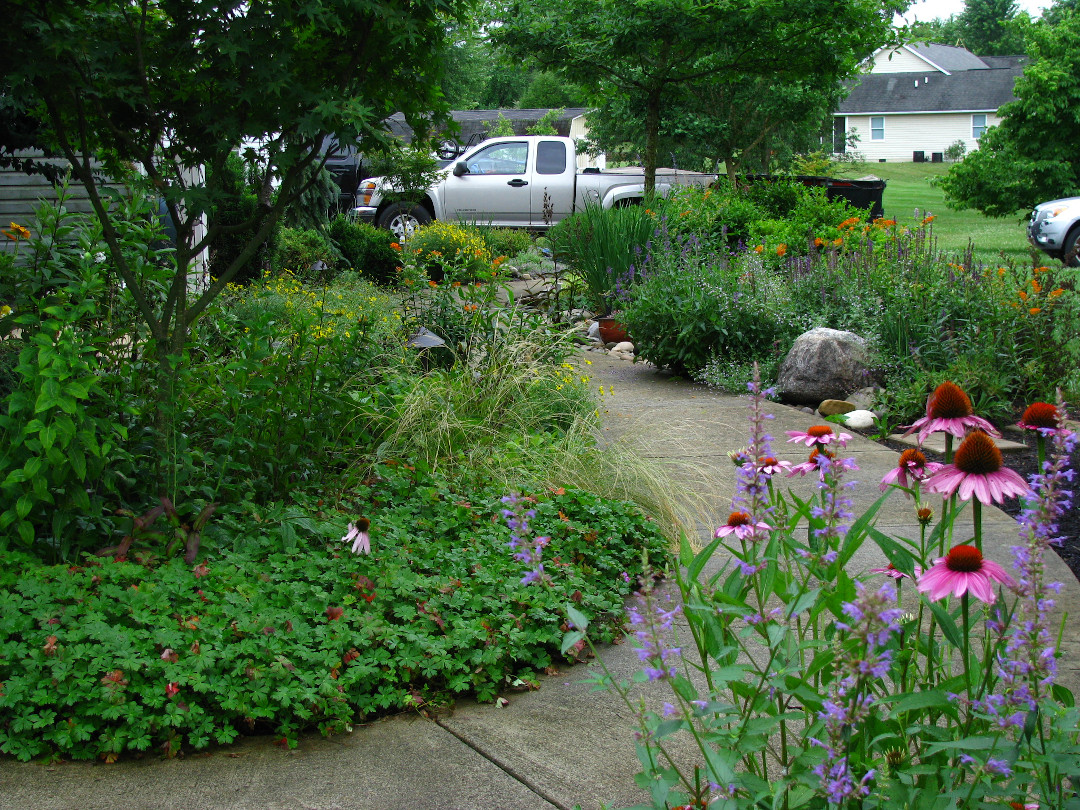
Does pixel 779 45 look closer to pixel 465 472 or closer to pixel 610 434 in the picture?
pixel 610 434

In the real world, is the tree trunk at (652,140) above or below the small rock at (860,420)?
above

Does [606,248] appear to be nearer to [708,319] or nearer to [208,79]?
[708,319]

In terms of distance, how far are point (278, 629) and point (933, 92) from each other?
59.3 meters

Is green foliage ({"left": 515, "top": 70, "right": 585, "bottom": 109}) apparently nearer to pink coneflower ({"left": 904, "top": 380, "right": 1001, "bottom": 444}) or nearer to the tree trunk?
the tree trunk

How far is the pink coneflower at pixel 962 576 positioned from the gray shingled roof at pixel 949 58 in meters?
61.9

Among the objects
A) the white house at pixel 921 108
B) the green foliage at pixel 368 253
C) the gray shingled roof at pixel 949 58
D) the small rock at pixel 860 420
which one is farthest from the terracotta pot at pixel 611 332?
the gray shingled roof at pixel 949 58

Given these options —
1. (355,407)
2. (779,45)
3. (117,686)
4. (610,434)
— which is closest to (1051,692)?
(117,686)

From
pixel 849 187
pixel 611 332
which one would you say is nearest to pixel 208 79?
pixel 611 332

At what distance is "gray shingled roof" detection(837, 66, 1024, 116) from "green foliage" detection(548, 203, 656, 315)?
45978mm

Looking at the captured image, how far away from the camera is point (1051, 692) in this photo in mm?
1610

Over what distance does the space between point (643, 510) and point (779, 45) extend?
453 inches

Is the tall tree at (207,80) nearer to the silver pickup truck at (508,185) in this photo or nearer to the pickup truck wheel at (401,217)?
the pickup truck wheel at (401,217)

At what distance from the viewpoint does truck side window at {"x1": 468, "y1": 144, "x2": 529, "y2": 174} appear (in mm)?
15531

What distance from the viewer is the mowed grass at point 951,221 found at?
16.1 meters
